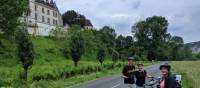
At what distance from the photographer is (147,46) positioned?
14925 cm

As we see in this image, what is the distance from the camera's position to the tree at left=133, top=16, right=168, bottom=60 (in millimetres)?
148250

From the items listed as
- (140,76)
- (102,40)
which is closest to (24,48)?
(140,76)

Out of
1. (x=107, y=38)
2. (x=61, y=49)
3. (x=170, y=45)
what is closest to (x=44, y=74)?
(x=61, y=49)

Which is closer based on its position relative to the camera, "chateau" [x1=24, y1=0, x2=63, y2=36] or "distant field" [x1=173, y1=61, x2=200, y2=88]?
"distant field" [x1=173, y1=61, x2=200, y2=88]

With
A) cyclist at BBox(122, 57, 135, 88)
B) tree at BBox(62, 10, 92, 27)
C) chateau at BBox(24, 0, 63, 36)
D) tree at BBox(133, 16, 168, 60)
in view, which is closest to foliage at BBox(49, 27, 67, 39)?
chateau at BBox(24, 0, 63, 36)

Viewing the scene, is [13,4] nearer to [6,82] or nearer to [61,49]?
[61,49]

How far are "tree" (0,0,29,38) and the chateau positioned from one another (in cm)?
2404

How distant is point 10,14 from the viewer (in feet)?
224

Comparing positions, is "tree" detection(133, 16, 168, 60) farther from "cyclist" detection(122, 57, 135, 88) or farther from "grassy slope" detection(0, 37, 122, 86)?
"cyclist" detection(122, 57, 135, 88)

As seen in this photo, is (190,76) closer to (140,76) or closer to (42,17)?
(140,76)

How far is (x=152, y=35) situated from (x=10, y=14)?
91652 mm

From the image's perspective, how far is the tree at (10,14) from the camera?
67.9 meters

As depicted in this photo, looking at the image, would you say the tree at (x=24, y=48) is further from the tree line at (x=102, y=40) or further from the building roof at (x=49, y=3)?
the building roof at (x=49, y=3)

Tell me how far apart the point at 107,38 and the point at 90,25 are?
1549 inches
